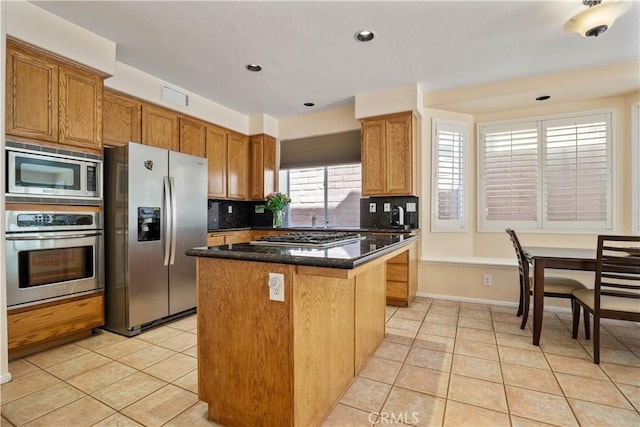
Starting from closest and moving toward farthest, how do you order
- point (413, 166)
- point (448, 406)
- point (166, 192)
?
point (448, 406), point (166, 192), point (413, 166)

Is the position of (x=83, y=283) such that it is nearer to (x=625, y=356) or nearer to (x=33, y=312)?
(x=33, y=312)

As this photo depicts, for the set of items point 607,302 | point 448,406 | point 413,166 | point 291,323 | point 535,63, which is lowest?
point 448,406

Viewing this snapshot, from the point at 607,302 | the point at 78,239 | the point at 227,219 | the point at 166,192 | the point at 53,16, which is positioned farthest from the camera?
the point at 227,219

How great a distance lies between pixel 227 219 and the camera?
4.77 metres

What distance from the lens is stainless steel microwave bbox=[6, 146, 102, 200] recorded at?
7.30ft

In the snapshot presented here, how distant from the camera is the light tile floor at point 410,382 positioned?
1.65 m

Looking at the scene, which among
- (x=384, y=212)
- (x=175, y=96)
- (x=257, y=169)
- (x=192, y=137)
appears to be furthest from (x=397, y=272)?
(x=175, y=96)

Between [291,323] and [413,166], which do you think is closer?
[291,323]

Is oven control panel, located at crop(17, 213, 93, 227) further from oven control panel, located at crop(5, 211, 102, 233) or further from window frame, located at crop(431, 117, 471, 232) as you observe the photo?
window frame, located at crop(431, 117, 471, 232)

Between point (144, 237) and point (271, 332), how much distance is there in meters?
2.01

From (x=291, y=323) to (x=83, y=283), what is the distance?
226cm

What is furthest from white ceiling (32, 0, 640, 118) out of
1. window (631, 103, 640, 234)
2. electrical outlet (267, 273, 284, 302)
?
electrical outlet (267, 273, 284, 302)

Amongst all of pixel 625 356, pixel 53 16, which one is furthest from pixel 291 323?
pixel 53 16

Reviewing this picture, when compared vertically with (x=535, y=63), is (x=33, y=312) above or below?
below
